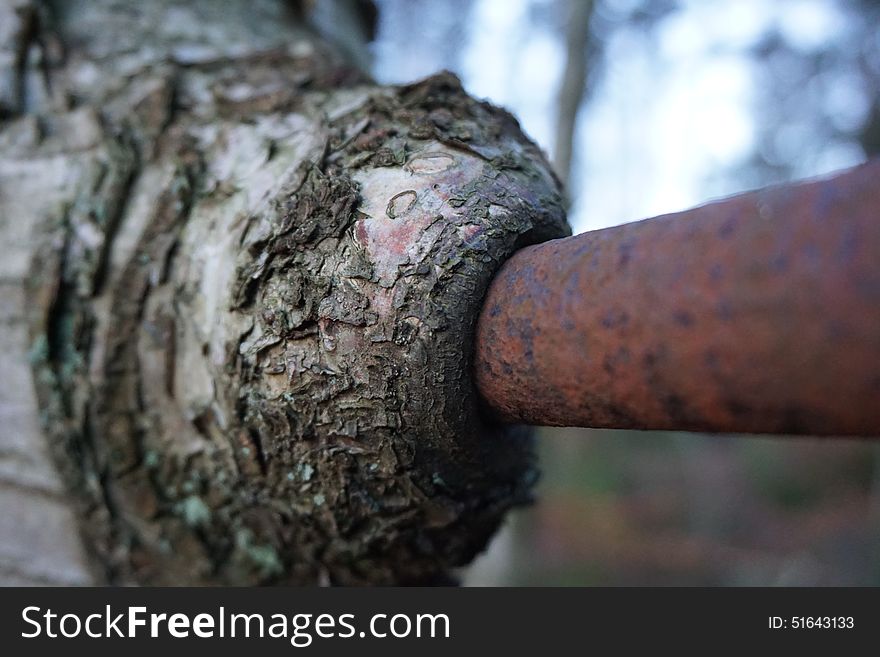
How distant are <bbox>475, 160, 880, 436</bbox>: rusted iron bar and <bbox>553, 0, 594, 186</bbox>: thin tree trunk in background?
4.09 meters

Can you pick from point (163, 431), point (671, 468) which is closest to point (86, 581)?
point (163, 431)

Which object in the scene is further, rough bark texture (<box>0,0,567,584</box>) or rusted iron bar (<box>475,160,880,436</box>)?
rough bark texture (<box>0,0,567,584</box>)

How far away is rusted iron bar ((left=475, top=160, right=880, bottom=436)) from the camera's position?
1.46 feet

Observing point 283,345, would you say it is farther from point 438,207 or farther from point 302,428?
point 438,207

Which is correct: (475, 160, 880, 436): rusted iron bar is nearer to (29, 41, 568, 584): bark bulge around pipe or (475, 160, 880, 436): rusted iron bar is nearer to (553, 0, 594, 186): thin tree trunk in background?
(29, 41, 568, 584): bark bulge around pipe

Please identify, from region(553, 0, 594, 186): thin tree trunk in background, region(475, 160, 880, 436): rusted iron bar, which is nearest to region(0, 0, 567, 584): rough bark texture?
region(475, 160, 880, 436): rusted iron bar

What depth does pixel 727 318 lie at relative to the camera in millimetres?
494

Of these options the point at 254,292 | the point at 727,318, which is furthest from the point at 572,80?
the point at 727,318

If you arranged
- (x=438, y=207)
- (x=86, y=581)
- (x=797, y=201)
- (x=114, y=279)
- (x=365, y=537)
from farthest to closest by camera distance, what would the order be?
1. (x=86, y=581)
2. (x=114, y=279)
3. (x=365, y=537)
4. (x=438, y=207)
5. (x=797, y=201)

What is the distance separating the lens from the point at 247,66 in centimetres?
130

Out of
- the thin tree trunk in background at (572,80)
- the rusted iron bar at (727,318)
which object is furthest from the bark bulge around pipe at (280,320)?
the thin tree trunk in background at (572,80)

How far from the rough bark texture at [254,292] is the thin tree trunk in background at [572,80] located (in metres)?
3.49

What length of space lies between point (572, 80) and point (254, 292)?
4.41m

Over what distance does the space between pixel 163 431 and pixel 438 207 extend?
631mm
